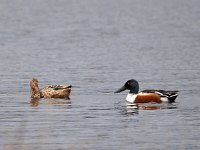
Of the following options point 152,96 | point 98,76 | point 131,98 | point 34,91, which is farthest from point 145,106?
point 98,76

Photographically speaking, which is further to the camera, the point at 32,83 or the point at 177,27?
the point at 177,27

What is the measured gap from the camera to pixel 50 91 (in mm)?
26875

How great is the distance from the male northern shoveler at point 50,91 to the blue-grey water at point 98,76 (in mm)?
245

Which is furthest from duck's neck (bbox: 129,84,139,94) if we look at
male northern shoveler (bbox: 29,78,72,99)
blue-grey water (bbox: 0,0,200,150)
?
male northern shoveler (bbox: 29,78,72,99)

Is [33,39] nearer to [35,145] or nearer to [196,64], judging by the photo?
[196,64]

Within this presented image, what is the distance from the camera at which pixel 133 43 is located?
138 feet

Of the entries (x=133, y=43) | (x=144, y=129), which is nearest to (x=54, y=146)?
(x=144, y=129)

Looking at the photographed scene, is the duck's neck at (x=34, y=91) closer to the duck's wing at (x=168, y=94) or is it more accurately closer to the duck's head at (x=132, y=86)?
the duck's head at (x=132, y=86)

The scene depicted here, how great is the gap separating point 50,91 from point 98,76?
391 cm

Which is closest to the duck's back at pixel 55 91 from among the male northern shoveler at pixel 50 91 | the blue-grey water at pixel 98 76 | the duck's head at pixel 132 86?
the male northern shoveler at pixel 50 91

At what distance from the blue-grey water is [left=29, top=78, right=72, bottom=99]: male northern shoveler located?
0.24 meters

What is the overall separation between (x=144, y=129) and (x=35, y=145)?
2.81 metres

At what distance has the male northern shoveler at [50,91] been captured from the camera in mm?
26656

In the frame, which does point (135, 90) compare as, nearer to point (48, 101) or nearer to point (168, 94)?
point (168, 94)
